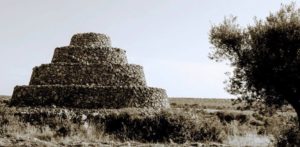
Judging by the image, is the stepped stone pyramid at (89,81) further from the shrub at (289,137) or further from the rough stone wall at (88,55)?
the shrub at (289,137)

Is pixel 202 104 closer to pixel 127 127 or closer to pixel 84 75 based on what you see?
pixel 84 75

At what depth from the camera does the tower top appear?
104 feet

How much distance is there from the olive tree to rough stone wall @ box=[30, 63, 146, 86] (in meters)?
11.9

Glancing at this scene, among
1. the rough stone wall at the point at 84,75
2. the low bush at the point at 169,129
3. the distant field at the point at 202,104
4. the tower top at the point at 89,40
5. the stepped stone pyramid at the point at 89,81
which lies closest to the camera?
the low bush at the point at 169,129

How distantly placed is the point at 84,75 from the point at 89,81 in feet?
1.56

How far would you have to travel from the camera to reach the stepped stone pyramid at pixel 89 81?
26.5m

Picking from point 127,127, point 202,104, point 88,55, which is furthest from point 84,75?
point 202,104

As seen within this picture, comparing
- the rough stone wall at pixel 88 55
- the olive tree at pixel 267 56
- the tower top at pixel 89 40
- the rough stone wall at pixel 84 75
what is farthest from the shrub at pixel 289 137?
the tower top at pixel 89 40

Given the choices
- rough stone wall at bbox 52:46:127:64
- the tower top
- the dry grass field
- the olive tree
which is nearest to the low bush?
the dry grass field

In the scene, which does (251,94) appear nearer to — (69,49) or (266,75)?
(266,75)

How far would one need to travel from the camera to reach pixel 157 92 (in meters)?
28.1

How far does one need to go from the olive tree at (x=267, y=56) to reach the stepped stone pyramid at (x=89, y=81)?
10030mm

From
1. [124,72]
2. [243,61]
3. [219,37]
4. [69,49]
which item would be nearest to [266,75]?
[243,61]

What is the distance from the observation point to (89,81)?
28.4 meters
